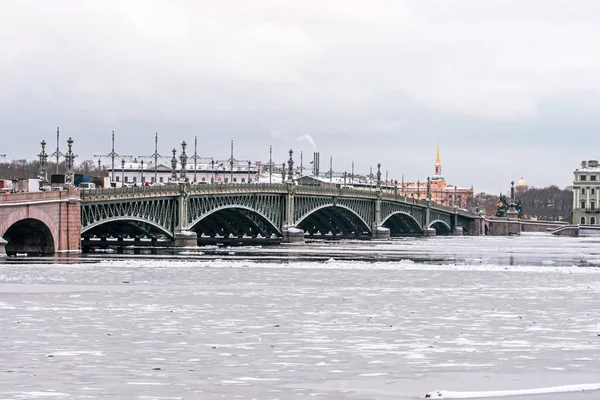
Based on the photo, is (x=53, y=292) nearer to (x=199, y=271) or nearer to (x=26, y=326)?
(x=26, y=326)

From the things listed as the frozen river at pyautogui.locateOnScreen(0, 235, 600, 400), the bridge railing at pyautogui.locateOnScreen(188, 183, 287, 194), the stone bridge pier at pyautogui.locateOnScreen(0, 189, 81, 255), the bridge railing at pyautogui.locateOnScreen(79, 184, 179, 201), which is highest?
the bridge railing at pyautogui.locateOnScreen(188, 183, 287, 194)

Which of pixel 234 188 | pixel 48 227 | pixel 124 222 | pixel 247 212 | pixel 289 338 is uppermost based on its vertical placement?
pixel 234 188

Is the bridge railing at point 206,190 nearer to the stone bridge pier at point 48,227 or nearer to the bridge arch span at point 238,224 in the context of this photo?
the bridge arch span at point 238,224

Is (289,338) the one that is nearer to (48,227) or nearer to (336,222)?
(48,227)

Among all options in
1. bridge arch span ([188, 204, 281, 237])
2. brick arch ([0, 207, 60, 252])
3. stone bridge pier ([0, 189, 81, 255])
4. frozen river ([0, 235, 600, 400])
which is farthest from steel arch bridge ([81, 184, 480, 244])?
frozen river ([0, 235, 600, 400])

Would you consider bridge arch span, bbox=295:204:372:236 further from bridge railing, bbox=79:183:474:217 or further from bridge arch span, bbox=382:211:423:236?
bridge arch span, bbox=382:211:423:236

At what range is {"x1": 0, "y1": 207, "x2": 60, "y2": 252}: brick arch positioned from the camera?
2724 inches

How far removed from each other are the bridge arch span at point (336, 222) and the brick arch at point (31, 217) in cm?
6088

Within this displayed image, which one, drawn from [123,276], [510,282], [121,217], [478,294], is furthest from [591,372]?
[121,217]

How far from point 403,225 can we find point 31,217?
10726 centimetres

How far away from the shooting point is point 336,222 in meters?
148

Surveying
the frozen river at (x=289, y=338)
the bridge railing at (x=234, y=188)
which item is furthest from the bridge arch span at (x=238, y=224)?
the frozen river at (x=289, y=338)

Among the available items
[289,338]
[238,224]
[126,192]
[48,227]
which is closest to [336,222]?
[238,224]

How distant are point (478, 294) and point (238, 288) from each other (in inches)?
332
